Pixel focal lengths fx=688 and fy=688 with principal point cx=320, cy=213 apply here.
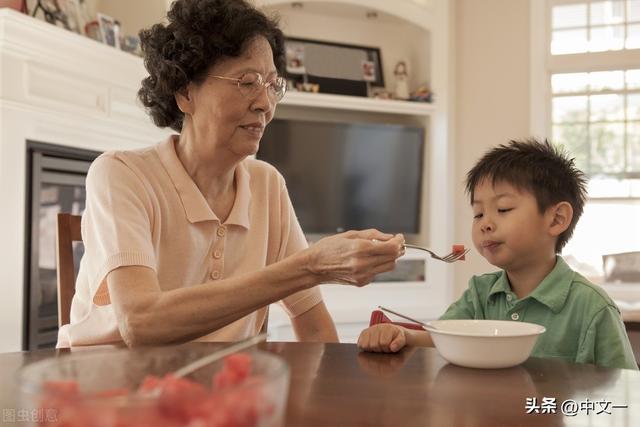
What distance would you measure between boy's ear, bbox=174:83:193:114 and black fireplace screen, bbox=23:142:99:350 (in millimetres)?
1573

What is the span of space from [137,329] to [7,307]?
188 centimetres

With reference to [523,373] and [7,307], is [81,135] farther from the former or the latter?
[523,373]

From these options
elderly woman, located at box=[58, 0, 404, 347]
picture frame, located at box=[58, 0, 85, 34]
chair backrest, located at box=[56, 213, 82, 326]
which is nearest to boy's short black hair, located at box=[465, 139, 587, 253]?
elderly woman, located at box=[58, 0, 404, 347]

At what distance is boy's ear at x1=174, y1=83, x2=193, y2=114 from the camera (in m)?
1.58

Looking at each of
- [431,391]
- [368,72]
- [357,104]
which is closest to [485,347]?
[431,391]

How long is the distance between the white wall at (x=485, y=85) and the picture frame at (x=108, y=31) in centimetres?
274

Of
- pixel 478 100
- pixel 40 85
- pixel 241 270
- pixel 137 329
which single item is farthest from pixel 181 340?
pixel 478 100

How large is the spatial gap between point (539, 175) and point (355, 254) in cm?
63

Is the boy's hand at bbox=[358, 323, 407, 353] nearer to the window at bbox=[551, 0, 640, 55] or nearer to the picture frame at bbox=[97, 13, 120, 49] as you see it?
the picture frame at bbox=[97, 13, 120, 49]

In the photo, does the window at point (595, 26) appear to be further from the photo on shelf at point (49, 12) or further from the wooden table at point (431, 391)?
the wooden table at point (431, 391)

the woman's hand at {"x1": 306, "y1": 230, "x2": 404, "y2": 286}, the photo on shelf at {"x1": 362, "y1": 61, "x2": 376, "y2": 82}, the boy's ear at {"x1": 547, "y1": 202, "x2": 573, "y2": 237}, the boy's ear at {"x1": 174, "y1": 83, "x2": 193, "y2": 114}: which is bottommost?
the woman's hand at {"x1": 306, "y1": 230, "x2": 404, "y2": 286}

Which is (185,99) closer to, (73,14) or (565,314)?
(565,314)

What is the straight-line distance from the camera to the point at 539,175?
155 centimetres

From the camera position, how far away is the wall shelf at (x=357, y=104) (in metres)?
4.79
